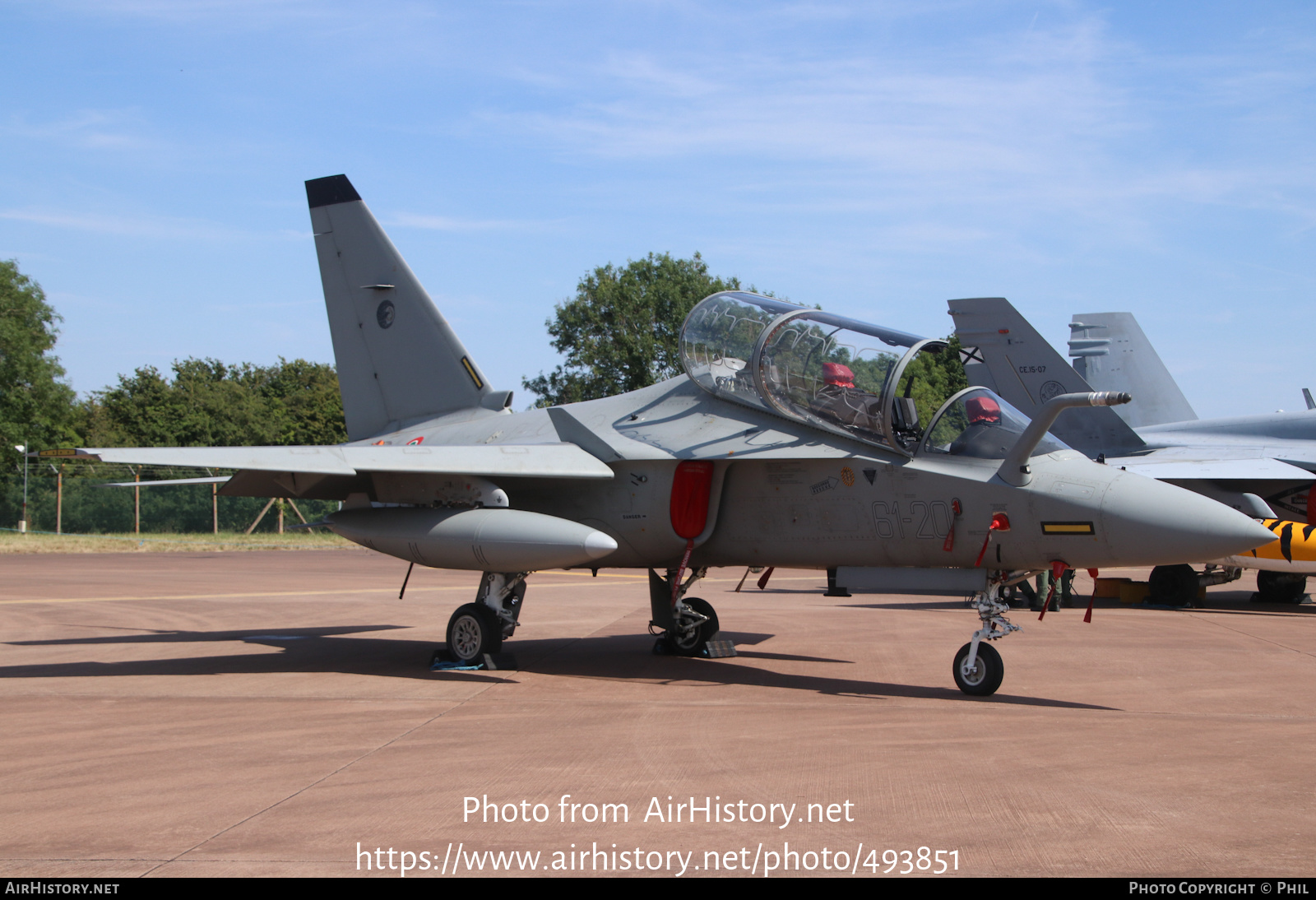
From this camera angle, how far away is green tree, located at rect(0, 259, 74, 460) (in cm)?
5072

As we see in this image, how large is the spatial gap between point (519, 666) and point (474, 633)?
621 mm

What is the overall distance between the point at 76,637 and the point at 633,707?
26.0ft

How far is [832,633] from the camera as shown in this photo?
42.4 ft

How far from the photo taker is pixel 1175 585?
17.0 meters

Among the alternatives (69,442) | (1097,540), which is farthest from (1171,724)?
(69,442)

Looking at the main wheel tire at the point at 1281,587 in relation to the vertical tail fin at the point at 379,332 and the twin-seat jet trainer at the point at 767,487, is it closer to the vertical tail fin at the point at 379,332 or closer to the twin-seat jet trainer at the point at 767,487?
the twin-seat jet trainer at the point at 767,487

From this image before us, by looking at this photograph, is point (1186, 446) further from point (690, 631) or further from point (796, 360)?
point (796, 360)

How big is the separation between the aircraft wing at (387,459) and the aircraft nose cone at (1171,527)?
14.2 feet

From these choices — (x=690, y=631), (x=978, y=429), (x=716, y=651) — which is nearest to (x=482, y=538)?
(x=690, y=631)

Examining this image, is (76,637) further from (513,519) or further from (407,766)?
(407,766)

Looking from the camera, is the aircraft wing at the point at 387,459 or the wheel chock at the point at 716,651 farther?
the wheel chock at the point at 716,651

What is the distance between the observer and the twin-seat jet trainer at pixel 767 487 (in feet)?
26.6

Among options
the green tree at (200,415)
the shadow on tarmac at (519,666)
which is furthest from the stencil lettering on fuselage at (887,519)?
the green tree at (200,415)
